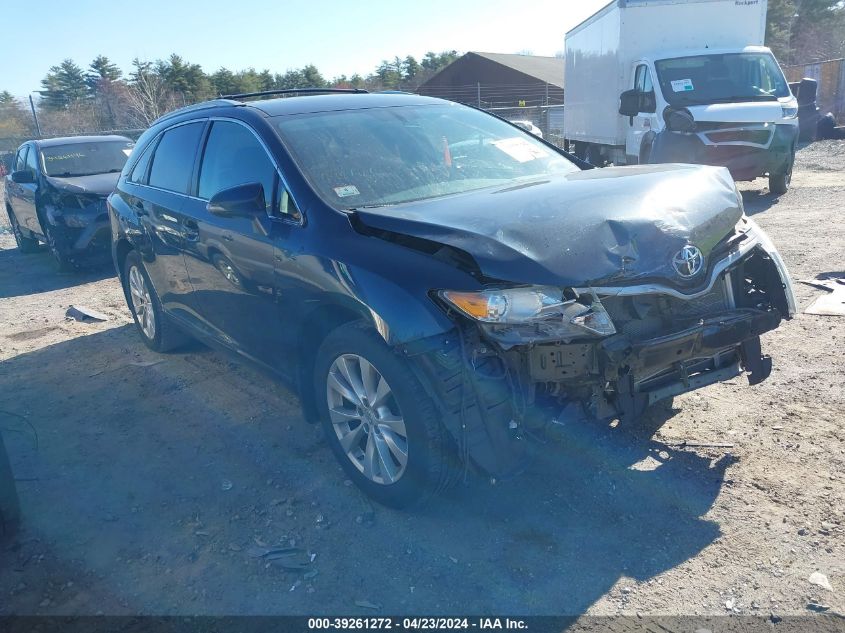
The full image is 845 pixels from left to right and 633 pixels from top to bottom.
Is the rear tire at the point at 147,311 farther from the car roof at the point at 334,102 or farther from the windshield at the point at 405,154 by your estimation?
the windshield at the point at 405,154

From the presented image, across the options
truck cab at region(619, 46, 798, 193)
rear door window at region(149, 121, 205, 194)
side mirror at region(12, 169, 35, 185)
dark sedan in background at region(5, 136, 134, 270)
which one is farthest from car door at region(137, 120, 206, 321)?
truck cab at region(619, 46, 798, 193)

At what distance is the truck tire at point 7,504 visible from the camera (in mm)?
3449

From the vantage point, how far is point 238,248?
4.09 metres

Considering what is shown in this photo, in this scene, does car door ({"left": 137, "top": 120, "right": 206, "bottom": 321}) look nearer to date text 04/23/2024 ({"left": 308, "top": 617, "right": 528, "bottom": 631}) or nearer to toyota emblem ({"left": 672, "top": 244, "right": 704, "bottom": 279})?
date text 04/23/2024 ({"left": 308, "top": 617, "right": 528, "bottom": 631})

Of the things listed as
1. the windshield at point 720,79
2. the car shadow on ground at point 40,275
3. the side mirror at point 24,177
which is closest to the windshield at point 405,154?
the car shadow on ground at point 40,275

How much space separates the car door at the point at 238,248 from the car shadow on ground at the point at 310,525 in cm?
68

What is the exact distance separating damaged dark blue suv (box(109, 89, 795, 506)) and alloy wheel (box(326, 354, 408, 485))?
0.04 feet

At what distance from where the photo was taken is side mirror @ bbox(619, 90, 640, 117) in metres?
11.7

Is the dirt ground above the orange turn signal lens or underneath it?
underneath

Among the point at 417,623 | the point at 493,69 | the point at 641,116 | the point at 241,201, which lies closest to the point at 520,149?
the point at 241,201

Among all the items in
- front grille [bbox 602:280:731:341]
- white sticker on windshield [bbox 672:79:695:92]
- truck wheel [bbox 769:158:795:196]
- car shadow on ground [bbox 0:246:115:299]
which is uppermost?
white sticker on windshield [bbox 672:79:695:92]

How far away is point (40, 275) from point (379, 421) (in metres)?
8.71

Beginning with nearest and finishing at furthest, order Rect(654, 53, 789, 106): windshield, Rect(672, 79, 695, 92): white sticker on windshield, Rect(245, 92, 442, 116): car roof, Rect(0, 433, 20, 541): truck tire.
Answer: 1. Rect(0, 433, 20, 541): truck tire
2. Rect(245, 92, 442, 116): car roof
3. Rect(654, 53, 789, 106): windshield
4. Rect(672, 79, 695, 92): white sticker on windshield

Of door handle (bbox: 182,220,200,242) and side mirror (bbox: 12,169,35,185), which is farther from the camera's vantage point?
side mirror (bbox: 12,169,35,185)
